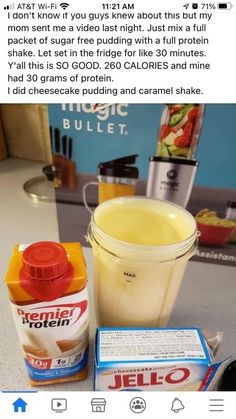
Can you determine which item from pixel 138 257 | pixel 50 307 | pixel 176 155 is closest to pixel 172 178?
pixel 176 155

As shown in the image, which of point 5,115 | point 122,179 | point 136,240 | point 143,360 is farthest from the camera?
point 5,115
